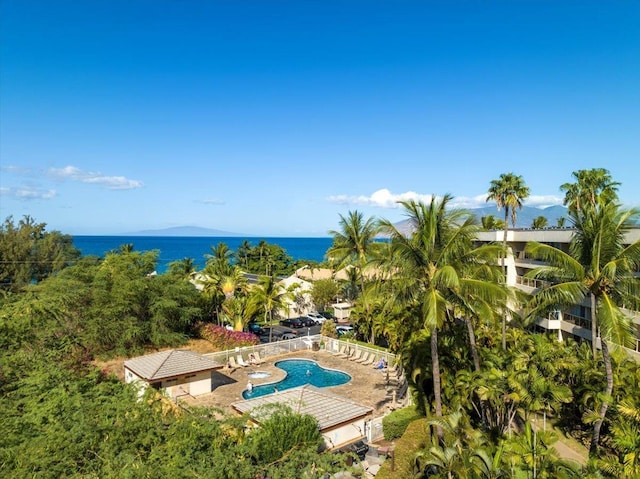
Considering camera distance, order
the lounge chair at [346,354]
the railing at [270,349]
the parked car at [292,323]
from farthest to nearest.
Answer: the parked car at [292,323], the lounge chair at [346,354], the railing at [270,349]

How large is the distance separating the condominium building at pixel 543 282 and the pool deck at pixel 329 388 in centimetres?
1055

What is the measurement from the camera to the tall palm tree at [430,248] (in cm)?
1456

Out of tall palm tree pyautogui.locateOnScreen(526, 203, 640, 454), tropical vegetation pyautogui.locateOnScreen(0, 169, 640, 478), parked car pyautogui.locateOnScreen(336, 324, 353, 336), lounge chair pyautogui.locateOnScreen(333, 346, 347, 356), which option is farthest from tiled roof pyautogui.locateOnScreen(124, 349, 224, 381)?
parked car pyautogui.locateOnScreen(336, 324, 353, 336)

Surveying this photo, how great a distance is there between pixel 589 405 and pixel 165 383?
1996 centimetres

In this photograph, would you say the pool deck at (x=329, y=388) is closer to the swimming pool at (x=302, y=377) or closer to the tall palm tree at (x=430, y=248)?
the swimming pool at (x=302, y=377)

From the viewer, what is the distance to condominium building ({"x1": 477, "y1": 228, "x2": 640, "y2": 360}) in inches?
931

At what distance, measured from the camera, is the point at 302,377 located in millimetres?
25578

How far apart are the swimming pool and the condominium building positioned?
42.6ft

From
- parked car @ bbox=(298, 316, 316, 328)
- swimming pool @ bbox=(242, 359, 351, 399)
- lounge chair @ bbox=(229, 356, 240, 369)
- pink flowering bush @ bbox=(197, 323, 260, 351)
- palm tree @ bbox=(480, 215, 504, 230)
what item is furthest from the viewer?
parked car @ bbox=(298, 316, 316, 328)

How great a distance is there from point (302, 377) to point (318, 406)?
10474mm

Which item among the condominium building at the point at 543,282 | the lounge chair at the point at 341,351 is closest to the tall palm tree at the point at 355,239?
the lounge chair at the point at 341,351

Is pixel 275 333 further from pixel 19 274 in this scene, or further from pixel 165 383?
pixel 19 274

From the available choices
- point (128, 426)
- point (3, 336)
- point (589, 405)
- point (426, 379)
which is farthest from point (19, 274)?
point (589, 405)

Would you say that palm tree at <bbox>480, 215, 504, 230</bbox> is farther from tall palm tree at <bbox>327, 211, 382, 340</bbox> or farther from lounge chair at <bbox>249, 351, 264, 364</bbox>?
lounge chair at <bbox>249, 351, 264, 364</bbox>
